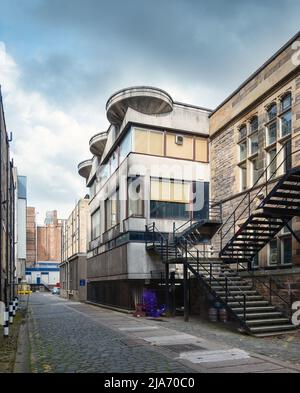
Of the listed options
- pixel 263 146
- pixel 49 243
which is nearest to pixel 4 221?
pixel 263 146

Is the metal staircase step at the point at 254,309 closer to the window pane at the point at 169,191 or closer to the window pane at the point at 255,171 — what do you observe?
the window pane at the point at 255,171

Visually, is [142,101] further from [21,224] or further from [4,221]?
[21,224]

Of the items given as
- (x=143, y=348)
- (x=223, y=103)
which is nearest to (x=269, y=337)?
(x=143, y=348)

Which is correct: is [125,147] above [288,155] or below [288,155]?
above

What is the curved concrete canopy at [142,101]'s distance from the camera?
2142 centimetres

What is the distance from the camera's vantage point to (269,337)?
475 inches

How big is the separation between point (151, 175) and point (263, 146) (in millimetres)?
6381

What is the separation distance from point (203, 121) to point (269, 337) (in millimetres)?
13174

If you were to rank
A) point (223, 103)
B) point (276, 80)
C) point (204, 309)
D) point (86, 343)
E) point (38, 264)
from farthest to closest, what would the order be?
point (38, 264), point (223, 103), point (204, 309), point (276, 80), point (86, 343)

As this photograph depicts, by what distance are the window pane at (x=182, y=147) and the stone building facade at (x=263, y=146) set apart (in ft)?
4.88

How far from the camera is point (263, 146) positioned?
1697 cm

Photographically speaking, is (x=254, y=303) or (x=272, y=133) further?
(x=272, y=133)

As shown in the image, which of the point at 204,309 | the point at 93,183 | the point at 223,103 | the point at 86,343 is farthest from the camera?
the point at 93,183

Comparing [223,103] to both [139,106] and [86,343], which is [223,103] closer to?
[139,106]
